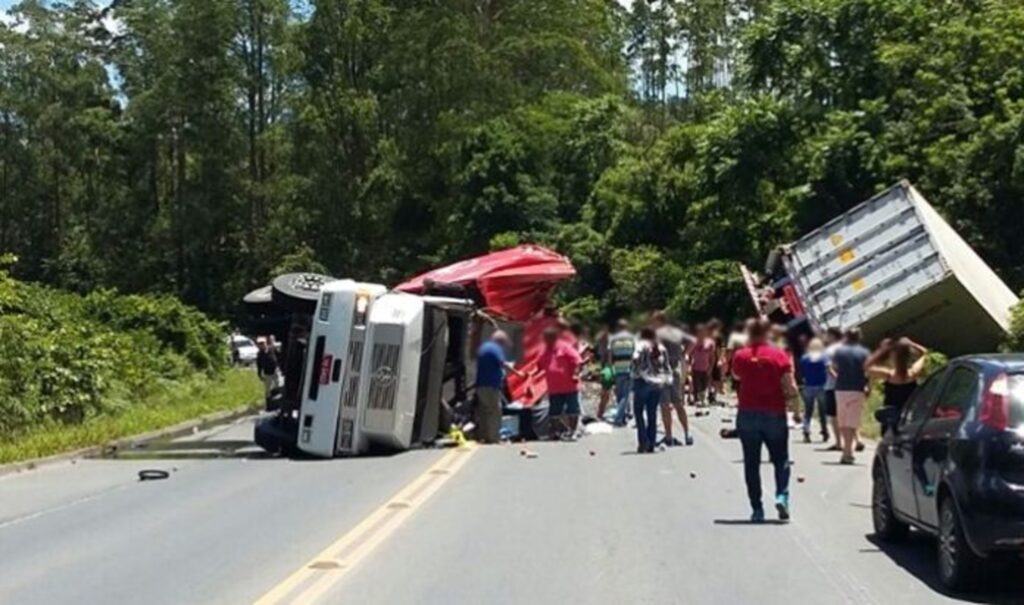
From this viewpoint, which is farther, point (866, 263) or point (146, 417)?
point (146, 417)

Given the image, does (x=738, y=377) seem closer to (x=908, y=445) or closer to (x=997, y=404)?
(x=908, y=445)

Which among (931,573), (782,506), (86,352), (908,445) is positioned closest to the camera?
(931,573)

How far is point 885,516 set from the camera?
12508 millimetres

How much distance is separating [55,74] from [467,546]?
212 ft

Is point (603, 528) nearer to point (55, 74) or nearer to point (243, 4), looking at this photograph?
point (243, 4)

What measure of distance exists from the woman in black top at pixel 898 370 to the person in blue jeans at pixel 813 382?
1.80 metres

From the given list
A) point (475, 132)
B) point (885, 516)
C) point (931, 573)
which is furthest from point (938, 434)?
point (475, 132)

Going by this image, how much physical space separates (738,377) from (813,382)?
8153 millimetres

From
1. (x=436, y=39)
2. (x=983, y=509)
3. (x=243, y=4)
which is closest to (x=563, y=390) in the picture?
(x=983, y=509)

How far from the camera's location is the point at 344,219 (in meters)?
62.3

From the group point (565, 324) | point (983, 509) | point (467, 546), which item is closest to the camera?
point (983, 509)

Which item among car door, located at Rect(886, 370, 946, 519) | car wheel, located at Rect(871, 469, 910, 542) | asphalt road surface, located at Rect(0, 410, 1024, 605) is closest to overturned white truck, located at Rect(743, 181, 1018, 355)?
asphalt road surface, located at Rect(0, 410, 1024, 605)

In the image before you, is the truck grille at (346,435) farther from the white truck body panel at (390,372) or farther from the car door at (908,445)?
the car door at (908,445)

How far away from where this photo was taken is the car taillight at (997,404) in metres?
10.1
